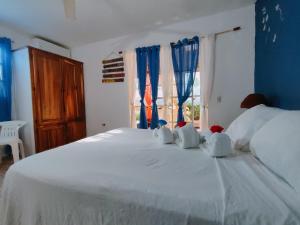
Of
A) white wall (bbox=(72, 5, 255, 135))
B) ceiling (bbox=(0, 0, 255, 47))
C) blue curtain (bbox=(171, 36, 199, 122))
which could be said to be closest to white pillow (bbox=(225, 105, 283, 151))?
white wall (bbox=(72, 5, 255, 135))

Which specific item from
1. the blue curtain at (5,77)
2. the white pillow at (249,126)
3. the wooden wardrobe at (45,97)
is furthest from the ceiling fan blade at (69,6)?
the white pillow at (249,126)

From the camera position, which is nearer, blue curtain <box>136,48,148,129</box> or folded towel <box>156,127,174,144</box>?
folded towel <box>156,127,174,144</box>

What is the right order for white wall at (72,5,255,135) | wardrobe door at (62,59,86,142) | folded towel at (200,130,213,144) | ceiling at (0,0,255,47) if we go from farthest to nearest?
wardrobe door at (62,59,86,142), white wall at (72,5,255,135), ceiling at (0,0,255,47), folded towel at (200,130,213,144)

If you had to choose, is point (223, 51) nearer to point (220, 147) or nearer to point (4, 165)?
point (220, 147)

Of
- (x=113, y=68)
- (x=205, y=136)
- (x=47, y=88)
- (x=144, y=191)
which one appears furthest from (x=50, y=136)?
(x=144, y=191)

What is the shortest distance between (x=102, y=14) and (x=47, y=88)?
156 centimetres

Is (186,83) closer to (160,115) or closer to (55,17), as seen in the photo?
(160,115)

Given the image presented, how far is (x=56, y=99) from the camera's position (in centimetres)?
313

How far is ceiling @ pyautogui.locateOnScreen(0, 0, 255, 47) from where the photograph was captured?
7.71 feet

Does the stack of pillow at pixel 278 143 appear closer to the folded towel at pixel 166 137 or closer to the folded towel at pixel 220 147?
the folded towel at pixel 220 147

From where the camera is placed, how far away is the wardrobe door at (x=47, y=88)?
277cm

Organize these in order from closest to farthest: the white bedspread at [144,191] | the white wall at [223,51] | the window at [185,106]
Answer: the white bedspread at [144,191]
the white wall at [223,51]
the window at [185,106]

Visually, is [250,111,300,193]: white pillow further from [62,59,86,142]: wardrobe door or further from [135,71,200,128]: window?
[62,59,86,142]: wardrobe door

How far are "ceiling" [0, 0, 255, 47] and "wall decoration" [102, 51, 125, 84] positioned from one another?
448 mm
